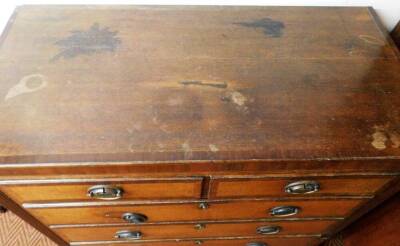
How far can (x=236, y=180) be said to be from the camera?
0.68 m

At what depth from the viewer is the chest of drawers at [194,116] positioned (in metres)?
0.62

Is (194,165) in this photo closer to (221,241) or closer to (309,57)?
(309,57)

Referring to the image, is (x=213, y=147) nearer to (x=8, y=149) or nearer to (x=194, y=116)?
(x=194, y=116)

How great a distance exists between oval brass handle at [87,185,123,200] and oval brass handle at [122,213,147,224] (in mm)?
143

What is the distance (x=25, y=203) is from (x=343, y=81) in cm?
80

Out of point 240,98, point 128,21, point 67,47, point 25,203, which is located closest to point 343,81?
point 240,98

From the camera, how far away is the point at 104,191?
2.19 feet

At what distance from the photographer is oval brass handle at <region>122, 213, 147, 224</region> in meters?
0.81

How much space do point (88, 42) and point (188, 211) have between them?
0.49 meters

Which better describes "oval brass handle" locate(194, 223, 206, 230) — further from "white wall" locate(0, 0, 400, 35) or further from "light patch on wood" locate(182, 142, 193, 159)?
"white wall" locate(0, 0, 400, 35)

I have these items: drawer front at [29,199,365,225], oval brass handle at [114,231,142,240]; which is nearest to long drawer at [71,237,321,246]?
oval brass handle at [114,231,142,240]

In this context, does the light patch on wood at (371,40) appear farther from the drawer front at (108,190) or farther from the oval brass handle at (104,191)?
the oval brass handle at (104,191)
